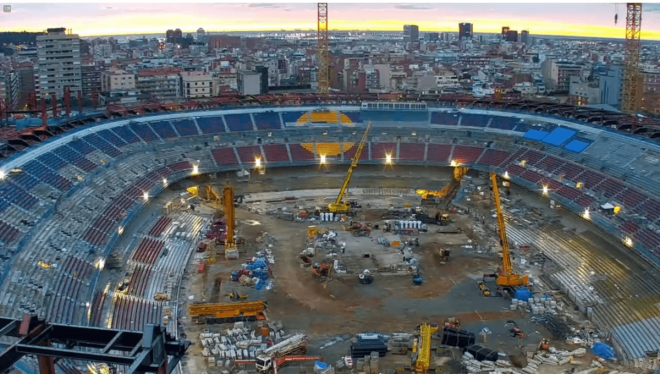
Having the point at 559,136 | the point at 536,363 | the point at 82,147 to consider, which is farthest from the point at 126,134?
the point at 536,363

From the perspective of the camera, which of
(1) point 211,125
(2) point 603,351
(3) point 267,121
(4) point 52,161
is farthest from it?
(3) point 267,121

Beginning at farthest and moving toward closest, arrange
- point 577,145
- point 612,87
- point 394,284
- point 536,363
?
point 612,87 < point 577,145 < point 394,284 < point 536,363

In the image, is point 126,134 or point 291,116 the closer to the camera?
point 126,134

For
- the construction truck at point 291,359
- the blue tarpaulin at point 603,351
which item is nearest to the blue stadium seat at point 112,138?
the construction truck at point 291,359

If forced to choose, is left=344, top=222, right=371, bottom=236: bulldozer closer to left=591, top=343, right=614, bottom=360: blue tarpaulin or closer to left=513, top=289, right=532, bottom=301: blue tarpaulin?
left=513, top=289, right=532, bottom=301: blue tarpaulin

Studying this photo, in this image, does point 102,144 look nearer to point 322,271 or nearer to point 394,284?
point 322,271

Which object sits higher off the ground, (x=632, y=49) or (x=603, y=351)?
(x=632, y=49)

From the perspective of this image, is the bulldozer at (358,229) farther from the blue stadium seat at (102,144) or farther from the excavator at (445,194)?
the blue stadium seat at (102,144)

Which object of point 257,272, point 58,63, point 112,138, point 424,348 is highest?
point 58,63
